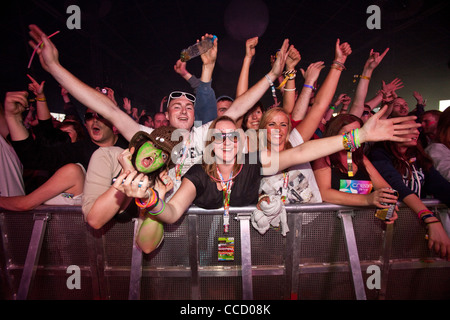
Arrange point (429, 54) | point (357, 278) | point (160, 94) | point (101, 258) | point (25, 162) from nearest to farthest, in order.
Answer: point (357, 278), point (101, 258), point (25, 162), point (429, 54), point (160, 94)

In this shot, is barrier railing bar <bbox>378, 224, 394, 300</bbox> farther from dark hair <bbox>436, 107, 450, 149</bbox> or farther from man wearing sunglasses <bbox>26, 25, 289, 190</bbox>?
man wearing sunglasses <bbox>26, 25, 289, 190</bbox>

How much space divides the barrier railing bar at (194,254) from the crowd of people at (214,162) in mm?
153

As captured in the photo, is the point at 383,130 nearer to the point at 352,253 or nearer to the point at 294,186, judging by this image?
the point at 294,186

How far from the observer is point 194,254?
1.73 metres

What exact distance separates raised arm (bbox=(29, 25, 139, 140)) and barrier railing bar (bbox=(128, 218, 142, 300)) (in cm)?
111

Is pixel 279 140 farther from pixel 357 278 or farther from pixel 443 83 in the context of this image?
pixel 443 83

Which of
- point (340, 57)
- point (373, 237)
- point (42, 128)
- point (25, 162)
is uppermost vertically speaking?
point (340, 57)

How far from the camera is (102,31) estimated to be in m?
8.11

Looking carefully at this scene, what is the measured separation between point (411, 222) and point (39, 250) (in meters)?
3.31

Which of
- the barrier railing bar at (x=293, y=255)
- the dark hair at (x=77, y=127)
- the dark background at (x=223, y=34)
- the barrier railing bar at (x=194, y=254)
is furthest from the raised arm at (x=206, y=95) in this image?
the dark background at (x=223, y=34)

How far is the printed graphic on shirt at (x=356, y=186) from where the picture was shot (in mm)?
2043

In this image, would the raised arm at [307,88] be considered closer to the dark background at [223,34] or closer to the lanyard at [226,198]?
the lanyard at [226,198]

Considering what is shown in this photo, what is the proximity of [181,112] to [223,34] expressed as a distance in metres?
9.15

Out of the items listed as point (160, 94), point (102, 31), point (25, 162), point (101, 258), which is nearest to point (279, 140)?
point (101, 258)
